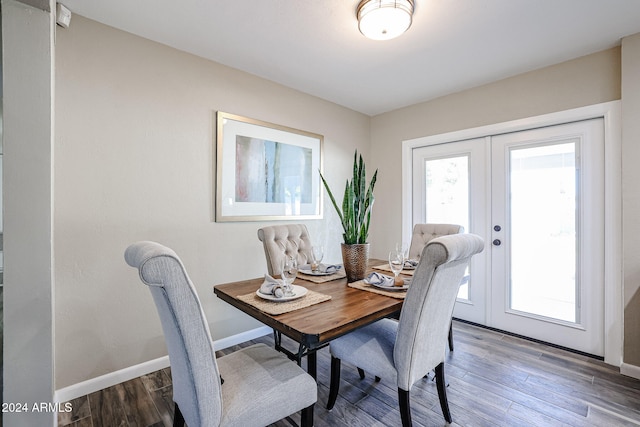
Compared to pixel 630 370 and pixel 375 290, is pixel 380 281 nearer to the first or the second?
pixel 375 290

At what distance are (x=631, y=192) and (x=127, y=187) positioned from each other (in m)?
3.62

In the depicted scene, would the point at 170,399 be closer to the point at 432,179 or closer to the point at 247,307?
the point at 247,307

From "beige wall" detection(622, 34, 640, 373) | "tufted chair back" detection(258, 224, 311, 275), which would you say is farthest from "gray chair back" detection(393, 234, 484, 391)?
"beige wall" detection(622, 34, 640, 373)

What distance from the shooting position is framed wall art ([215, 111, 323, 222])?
2559mm

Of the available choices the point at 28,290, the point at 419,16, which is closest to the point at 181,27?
the point at 419,16

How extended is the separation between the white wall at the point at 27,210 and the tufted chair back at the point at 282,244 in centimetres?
127

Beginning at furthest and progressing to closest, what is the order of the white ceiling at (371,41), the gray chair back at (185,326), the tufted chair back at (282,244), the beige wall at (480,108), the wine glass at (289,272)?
the beige wall at (480,108) < the tufted chair back at (282,244) < the white ceiling at (371,41) < the wine glass at (289,272) < the gray chair back at (185,326)

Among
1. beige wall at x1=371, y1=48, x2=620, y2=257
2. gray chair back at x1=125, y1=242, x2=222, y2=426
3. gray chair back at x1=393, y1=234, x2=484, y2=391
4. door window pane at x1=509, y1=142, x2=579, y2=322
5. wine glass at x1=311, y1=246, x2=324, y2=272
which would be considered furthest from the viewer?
door window pane at x1=509, y1=142, x2=579, y2=322

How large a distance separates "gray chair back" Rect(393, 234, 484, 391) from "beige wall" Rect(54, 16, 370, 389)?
174 cm

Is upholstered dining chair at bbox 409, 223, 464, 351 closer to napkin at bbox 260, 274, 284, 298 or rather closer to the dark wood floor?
the dark wood floor

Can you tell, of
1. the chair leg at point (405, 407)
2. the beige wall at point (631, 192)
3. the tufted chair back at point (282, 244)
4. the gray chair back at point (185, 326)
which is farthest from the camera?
the tufted chair back at point (282, 244)

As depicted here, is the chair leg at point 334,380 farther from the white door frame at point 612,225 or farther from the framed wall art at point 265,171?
the white door frame at point 612,225

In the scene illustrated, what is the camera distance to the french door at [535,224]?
2.42 m

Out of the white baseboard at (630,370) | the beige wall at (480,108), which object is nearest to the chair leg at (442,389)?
the white baseboard at (630,370)
